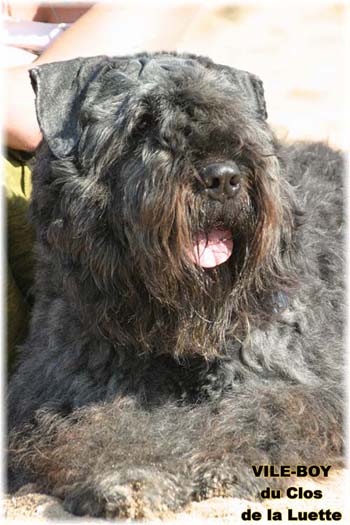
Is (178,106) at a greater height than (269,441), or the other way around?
(178,106)

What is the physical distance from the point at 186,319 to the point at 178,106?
28.9 inches

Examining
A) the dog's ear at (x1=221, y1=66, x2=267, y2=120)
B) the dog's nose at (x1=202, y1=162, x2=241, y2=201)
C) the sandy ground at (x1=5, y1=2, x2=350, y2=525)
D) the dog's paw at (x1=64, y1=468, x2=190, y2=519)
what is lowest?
the sandy ground at (x1=5, y1=2, x2=350, y2=525)

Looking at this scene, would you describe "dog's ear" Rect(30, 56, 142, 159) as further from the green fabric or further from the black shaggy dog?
the green fabric

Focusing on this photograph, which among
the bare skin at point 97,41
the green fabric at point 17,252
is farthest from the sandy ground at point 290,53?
the green fabric at point 17,252

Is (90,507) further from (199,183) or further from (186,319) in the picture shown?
(199,183)

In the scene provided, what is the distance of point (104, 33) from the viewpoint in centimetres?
467

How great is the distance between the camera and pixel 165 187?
3.09 metres

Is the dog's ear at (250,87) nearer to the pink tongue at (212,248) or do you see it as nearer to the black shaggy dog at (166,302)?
the black shaggy dog at (166,302)

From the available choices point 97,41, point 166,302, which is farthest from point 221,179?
point 97,41

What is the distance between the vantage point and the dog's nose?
3086 mm

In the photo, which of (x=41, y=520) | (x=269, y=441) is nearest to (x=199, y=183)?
(x=269, y=441)

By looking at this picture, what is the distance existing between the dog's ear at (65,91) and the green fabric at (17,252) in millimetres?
1110

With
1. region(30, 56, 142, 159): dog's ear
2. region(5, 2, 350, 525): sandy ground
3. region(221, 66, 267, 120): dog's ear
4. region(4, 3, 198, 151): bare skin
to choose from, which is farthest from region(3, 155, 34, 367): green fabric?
region(5, 2, 350, 525): sandy ground

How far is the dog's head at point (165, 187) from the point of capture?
3.15m
